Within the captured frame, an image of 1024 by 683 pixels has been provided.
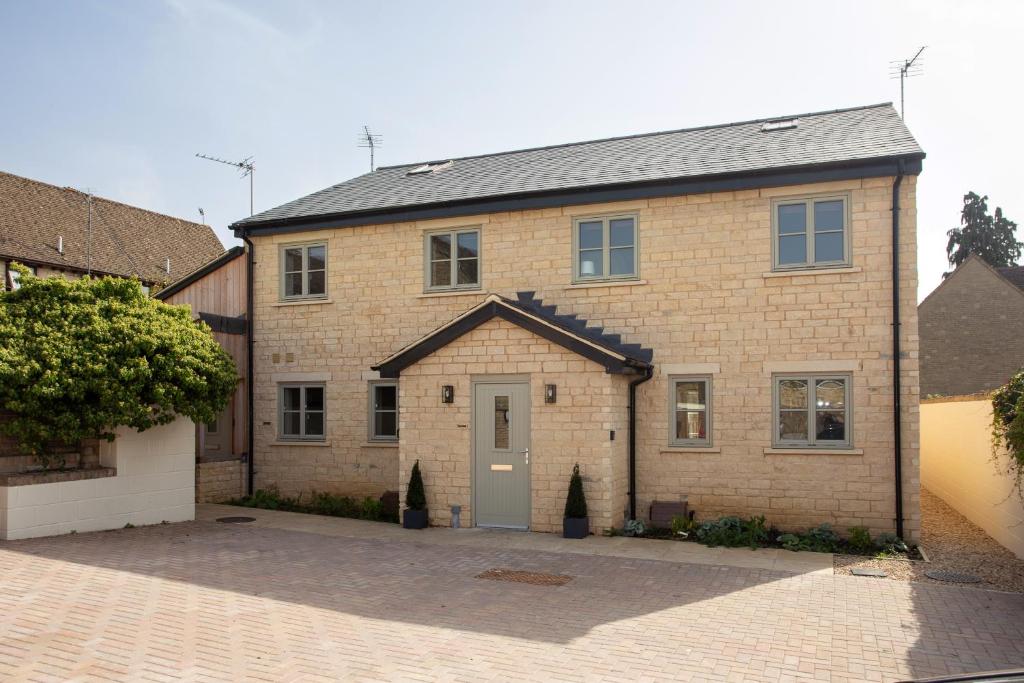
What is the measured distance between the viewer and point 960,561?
1088cm

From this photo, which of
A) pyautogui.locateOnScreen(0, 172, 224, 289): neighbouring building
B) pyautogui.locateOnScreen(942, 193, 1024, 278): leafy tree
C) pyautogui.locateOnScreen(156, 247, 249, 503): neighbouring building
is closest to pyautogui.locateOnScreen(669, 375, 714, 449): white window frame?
pyautogui.locateOnScreen(156, 247, 249, 503): neighbouring building

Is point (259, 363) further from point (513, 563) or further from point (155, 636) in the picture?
point (155, 636)

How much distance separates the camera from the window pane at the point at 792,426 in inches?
499

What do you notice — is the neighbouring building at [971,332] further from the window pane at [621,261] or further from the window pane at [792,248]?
the window pane at [621,261]

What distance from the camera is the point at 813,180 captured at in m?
12.6

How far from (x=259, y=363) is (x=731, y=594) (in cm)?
1097

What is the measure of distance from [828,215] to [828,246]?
489 millimetres

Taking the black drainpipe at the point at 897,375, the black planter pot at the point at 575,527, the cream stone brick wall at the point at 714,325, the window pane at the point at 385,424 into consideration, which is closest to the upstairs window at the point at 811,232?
the cream stone brick wall at the point at 714,325

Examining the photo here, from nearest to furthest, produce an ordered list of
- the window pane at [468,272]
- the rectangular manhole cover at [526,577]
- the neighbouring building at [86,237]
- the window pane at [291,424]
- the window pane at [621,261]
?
the rectangular manhole cover at [526,577] → the window pane at [621,261] → the window pane at [468,272] → the window pane at [291,424] → the neighbouring building at [86,237]

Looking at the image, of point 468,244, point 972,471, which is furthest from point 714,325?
point 972,471

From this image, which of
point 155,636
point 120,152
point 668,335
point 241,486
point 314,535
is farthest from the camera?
point 120,152

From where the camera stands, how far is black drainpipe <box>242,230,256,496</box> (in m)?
16.4

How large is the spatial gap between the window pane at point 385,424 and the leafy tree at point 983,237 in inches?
1402

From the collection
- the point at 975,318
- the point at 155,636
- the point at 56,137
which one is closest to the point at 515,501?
the point at 155,636
